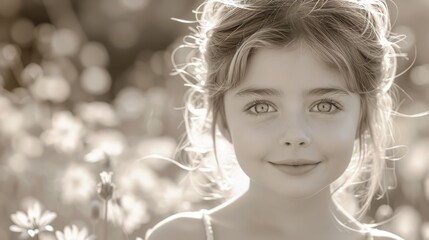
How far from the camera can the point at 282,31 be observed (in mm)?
2617

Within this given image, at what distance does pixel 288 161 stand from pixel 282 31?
28 centimetres

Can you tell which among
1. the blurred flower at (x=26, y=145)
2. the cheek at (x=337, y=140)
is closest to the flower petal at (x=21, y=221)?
the cheek at (x=337, y=140)

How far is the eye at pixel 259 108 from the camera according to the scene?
2.60 m

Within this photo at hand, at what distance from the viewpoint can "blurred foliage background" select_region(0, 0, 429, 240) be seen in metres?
3.39

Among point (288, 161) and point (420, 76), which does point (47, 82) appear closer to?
point (420, 76)

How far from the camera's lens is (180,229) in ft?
9.29

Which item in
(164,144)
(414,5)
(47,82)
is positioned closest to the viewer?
(164,144)

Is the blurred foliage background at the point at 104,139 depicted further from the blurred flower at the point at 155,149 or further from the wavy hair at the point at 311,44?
the wavy hair at the point at 311,44

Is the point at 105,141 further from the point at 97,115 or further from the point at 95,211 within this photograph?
the point at 95,211

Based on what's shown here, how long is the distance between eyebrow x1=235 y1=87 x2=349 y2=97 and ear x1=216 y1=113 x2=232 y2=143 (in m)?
0.16

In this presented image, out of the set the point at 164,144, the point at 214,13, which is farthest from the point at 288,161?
the point at 164,144

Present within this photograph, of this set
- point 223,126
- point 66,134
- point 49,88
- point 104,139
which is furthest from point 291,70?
point 49,88

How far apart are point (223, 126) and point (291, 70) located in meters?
0.33

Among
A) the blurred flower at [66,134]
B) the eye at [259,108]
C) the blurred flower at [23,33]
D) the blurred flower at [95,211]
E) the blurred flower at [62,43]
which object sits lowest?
the blurred flower at [95,211]
